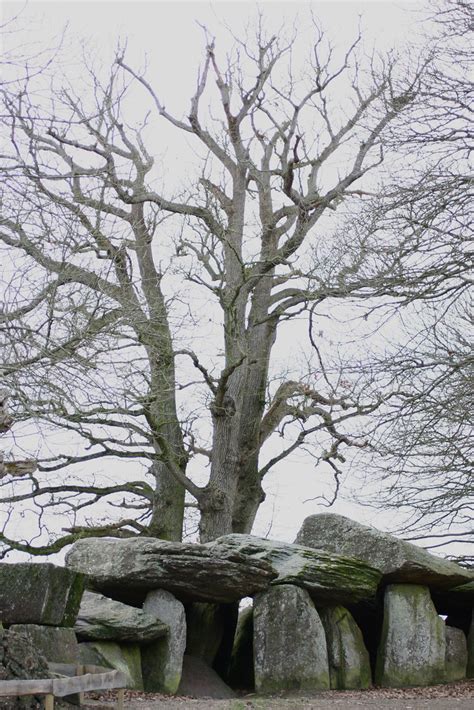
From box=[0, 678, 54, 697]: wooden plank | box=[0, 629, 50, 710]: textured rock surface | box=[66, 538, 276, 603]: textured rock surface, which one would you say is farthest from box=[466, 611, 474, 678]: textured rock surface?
box=[0, 678, 54, 697]: wooden plank

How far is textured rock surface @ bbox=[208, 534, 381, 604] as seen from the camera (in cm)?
1303

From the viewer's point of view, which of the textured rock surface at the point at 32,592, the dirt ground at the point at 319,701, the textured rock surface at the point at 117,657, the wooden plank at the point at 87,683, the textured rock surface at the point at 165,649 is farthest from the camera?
the textured rock surface at the point at 165,649

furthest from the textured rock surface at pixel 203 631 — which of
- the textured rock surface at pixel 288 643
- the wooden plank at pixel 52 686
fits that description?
the wooden plank at pixel 52 686

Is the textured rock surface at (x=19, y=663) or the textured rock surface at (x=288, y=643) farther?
the textured rock surface at (x=288, y=643)

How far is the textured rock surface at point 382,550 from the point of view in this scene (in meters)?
13.6

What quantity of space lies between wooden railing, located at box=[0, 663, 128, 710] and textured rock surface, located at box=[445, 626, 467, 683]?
636cm

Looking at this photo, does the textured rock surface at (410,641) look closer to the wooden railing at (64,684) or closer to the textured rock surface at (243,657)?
the textured rock surface at (243,657)

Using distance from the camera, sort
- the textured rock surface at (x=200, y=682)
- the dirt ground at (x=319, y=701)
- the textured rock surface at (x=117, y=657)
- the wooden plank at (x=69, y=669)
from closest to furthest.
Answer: the wooden plank at (x=69, y=669), the dirt ground at (x=319, y=701), the textured rock surface at (x=117, y=657), the textured rock surface at (x=200, y=682)

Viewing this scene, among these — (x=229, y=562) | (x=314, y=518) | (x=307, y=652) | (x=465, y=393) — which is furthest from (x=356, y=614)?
(x=465, y=393)

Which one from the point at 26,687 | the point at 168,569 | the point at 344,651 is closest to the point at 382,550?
the point at 344,651

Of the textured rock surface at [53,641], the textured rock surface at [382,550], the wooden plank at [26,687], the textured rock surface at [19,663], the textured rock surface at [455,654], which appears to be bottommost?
the wooden plank at [26,687]

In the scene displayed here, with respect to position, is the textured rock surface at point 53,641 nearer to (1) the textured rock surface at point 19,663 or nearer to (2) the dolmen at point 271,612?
(2) the dolmen at point 271,612

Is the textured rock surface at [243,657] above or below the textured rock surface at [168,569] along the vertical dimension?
below

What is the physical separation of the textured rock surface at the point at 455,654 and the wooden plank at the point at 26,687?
7.75 m
